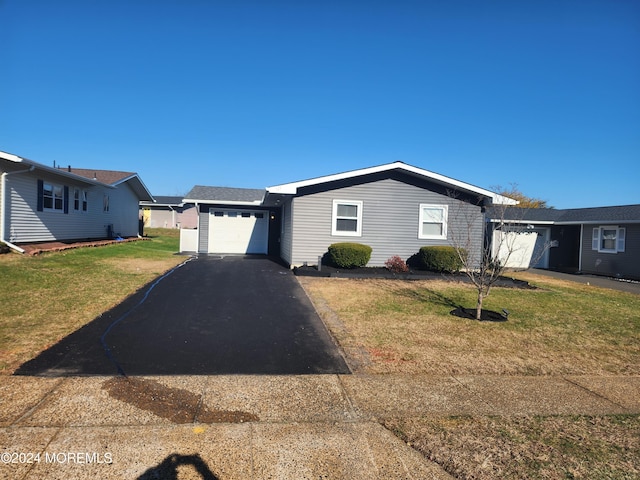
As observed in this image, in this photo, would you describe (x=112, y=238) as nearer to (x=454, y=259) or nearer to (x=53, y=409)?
Answer: (x=454, y=259)

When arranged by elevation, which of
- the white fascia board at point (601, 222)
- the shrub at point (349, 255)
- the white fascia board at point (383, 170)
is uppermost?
the white fascia board at point (383, 170)

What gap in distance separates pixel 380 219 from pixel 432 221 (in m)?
2.10

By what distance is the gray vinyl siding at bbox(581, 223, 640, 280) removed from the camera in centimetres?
1714

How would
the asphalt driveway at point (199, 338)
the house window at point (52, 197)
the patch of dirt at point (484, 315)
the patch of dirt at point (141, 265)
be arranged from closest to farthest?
the asphalt driveway at point (199, 338) < the patch of dirt at point (484, 315) < the patch of dirt at point (141, 265) < the house window at point (52, 197)

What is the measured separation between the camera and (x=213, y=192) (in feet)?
74.0

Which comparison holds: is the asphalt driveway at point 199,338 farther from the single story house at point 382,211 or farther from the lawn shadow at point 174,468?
the single story house at point 382,211

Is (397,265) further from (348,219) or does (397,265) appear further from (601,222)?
(601,222)

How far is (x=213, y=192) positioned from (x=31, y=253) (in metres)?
10.4

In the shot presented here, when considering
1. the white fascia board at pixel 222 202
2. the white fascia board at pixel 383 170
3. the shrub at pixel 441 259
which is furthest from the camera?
the white fascia board at pixel 222 202

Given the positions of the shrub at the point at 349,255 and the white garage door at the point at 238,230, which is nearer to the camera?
the shrub at the point at 349,255

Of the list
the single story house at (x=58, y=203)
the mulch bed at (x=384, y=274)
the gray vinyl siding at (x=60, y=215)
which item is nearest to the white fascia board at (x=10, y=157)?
the single story house at (x=58, y=203)

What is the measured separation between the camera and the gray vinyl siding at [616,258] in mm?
17138

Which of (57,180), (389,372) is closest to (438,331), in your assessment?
(389,372)

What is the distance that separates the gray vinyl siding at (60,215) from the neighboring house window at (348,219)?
11711 millimetres
